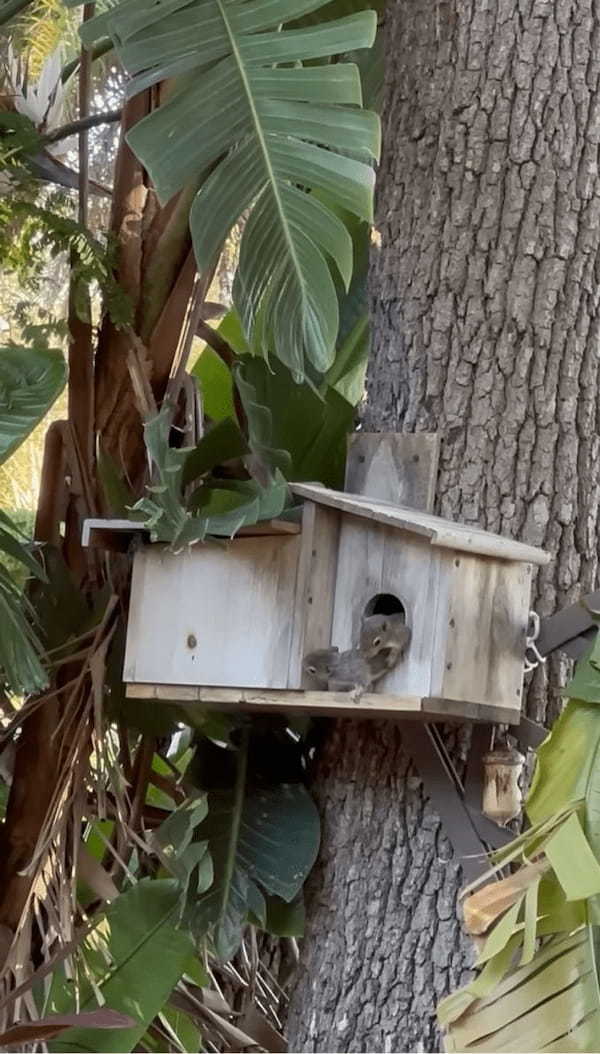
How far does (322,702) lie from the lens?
1162 mm

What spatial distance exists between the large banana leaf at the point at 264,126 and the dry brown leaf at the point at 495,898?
0.50 meters

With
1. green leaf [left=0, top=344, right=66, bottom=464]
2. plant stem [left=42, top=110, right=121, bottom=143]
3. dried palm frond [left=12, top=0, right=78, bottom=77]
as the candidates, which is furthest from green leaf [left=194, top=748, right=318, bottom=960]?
dried palm frond [left=12, top=0, right=78, bottom=77]

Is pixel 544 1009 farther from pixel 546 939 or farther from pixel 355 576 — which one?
pixel 355 576

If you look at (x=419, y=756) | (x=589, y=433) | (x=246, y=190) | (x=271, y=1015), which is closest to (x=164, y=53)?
(x=246, y=190)

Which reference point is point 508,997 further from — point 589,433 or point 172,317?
point 172,317

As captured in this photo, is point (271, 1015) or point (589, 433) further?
point (271, 1015)

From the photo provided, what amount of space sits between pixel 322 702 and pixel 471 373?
1.32ft

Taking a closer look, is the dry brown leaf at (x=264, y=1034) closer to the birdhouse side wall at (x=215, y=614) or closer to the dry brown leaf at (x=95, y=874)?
the dry brown leaf at (x=95, y=874)

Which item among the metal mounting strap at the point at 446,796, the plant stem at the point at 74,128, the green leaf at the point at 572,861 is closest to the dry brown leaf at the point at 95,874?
the metal mounting strap at the point at 446,796

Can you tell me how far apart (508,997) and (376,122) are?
788 mm

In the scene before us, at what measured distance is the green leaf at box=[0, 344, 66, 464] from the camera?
1371 mm

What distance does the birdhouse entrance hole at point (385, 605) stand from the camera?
1.21m

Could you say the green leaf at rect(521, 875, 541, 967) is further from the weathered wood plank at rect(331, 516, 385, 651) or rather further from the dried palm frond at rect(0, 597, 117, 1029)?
the dried palm frond at rect(0, 597, 117, 1029)

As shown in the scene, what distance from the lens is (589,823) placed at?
1085 millimetres
